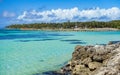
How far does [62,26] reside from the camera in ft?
556

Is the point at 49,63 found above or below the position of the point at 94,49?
below

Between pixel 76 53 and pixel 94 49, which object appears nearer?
pixel 94 49

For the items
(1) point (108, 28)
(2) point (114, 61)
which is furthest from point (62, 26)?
(2) point (114, 61)

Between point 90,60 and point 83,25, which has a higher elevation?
point 90,60

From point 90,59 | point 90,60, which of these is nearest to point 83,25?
point 90,59

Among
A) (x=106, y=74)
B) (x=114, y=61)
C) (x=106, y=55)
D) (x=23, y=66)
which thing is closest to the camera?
(x=106, y=74)

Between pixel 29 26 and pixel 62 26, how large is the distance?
32106mm

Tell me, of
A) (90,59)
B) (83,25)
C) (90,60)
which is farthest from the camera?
(83,25)

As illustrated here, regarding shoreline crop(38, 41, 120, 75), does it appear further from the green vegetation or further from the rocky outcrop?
the green vegetation

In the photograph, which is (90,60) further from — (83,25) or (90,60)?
(83,25)

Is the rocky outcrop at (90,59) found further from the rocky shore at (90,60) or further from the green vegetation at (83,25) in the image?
the green vegetation at (83,25)

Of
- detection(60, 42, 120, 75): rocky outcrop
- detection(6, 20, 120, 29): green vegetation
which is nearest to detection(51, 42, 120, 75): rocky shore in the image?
detection(60, 42, 120, 75): rocky outcrop

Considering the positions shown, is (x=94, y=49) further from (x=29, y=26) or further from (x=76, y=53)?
(x=29, y=26)

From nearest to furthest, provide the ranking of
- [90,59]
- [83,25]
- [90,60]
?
[90,60]
[90,59]
[83,25]
